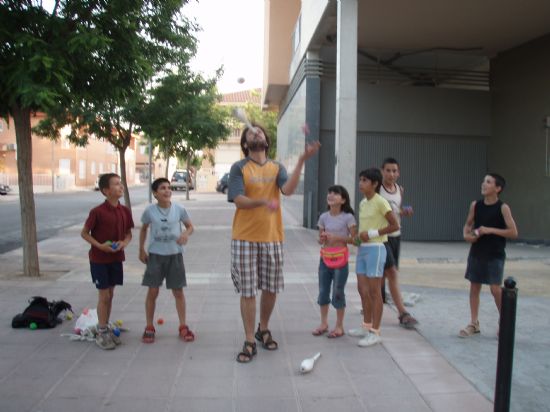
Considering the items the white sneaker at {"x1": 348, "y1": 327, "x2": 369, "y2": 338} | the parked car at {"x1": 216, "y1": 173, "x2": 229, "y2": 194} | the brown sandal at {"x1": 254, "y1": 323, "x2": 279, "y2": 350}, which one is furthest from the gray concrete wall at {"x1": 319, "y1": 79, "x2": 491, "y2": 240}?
the parked car at {"x1": 216, "y1": 173, "x2": 229, "y2": 194}

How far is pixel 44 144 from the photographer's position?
52.1 m

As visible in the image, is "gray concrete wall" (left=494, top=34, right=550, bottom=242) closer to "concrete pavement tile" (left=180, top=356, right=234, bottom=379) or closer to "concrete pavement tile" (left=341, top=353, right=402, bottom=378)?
"concrete pavement tile" (left=341, top=353, right=402, bottom=378)

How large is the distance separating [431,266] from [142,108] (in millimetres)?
8957

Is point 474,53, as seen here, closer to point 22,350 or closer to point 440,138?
point 440,138

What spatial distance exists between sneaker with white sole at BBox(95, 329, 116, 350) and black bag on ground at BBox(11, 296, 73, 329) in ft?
2.58

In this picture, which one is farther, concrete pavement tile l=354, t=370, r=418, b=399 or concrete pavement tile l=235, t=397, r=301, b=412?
concrete pavement tile l=354, t=370, r=418, b=399

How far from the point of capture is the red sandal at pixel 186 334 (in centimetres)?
530

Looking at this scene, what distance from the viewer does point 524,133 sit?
14164 mm

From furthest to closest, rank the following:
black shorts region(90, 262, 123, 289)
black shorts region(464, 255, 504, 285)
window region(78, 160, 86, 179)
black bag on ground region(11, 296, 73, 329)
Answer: window region(78, 160, 86, 179)
black bag on ground region(11, 296, 73, 329)
black shorts region(464, 255, 504, 285)
black shorts region(90, 262, 123, 289)

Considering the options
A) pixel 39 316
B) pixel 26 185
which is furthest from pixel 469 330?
pixel 26 185

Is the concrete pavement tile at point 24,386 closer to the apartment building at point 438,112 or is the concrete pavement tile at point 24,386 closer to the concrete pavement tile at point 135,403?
the concrete pavement tile at point 135,403

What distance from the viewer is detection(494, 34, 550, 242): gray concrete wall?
1372 cm

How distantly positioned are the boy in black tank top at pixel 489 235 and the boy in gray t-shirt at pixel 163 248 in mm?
2651

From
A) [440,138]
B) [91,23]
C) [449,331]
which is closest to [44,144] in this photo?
[440,138]
